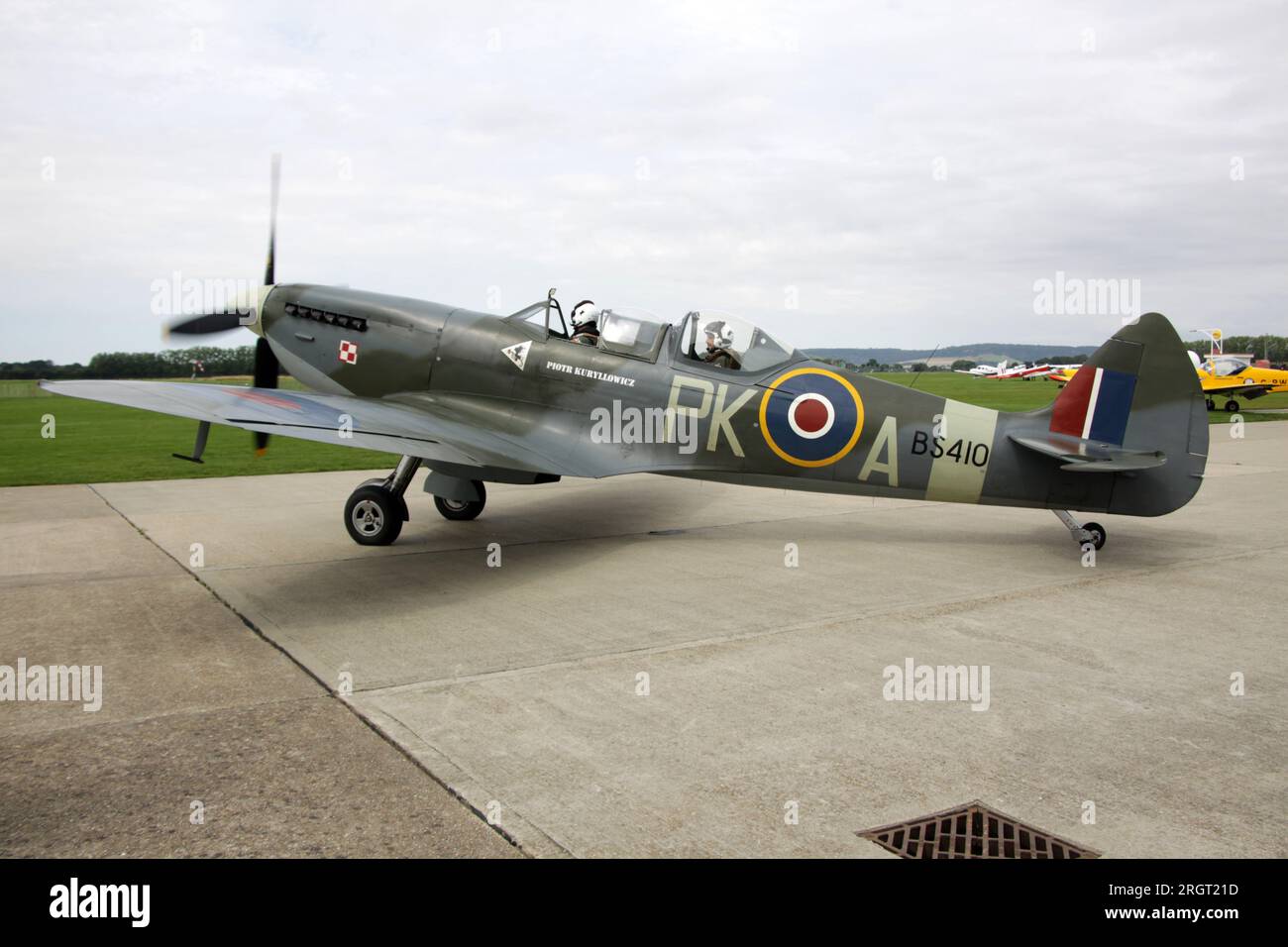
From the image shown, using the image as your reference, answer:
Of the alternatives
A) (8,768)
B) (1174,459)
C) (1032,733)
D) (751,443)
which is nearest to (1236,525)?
(1174,459)

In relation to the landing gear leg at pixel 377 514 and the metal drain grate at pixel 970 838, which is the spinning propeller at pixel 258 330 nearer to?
the landing gear leg at pixel 377 514

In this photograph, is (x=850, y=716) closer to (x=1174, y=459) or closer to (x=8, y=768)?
(x=8, y=768)

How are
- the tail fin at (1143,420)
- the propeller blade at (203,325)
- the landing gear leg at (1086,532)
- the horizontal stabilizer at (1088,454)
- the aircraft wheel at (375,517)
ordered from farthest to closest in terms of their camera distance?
the propeller blade at (203,325) → the aircraft wheel at (375,517) → the landing gear leg at (1086,532) → the tail fin at (1143,420) → the horizontal stabilizer at (1088,454)

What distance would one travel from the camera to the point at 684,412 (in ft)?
31.2

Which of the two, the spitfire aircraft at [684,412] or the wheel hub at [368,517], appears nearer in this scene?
the spitfire aircraft at [684,412]

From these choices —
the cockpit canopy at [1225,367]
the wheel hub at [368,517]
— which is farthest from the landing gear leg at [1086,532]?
the cockpit canopy at [1225,367]

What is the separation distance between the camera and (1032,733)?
460 cm

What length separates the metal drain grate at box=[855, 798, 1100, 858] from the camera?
3406 mm

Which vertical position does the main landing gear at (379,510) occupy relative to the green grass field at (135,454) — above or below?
below

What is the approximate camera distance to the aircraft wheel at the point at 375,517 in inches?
364

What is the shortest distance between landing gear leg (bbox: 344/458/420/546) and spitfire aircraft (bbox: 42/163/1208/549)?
18 mm

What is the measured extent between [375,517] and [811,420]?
4.60m

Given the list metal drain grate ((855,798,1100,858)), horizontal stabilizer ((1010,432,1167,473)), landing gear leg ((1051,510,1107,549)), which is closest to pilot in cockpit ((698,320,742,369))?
horizontal stabilizer ((1010,432,1167,473))

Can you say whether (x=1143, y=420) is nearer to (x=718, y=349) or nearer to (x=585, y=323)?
(x=718, y=349)
